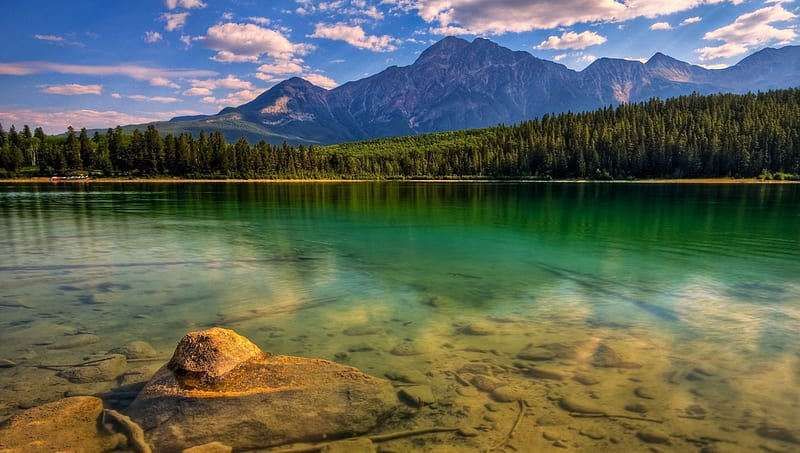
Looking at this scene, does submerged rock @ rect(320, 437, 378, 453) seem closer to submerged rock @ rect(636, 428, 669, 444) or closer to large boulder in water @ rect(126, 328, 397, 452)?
large boulder in water @ rect(126, 328, 397, 452)

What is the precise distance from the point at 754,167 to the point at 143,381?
189 metres

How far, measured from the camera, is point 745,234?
32.8 metres

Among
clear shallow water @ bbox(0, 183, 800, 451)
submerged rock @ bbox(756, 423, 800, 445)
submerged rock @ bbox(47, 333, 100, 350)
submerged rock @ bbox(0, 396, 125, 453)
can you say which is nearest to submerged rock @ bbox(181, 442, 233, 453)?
submerged rock @ bbox(0, 396, 125, 453)

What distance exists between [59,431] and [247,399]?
9.21 ft

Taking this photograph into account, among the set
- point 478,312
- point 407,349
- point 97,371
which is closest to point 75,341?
point 97,371

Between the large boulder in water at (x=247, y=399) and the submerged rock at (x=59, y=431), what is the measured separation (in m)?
0.53

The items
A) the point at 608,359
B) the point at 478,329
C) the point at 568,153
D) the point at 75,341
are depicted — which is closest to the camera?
the point at 608,359

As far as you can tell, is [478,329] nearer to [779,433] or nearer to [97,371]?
[779,433]

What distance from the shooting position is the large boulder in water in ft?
23.3

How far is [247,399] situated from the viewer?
7859 millimetres

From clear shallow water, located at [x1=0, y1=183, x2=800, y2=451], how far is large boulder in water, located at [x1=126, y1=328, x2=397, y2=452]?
1.05m

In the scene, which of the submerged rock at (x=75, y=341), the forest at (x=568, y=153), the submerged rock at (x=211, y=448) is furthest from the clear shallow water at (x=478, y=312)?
Answer: the forest at (x=568, y=153)

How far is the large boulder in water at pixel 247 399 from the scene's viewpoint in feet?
23.3

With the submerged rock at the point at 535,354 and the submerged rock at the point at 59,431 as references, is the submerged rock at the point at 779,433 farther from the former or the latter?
the submerged rock at the point at 59,431
